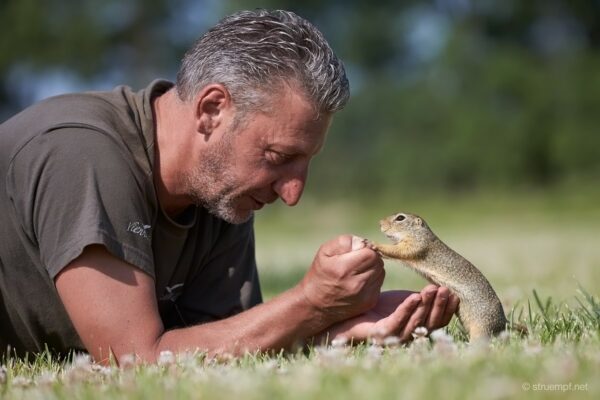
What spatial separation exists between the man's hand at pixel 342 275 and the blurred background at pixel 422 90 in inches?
584

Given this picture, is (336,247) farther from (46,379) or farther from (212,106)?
(46,379)

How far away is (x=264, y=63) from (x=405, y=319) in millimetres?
1068

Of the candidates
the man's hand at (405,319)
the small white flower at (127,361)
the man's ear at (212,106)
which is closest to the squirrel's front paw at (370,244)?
the man's hand at (405,319)

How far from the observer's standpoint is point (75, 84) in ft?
82.5

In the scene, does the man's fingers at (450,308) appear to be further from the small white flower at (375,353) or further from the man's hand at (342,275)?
the small white flower at (375,353)

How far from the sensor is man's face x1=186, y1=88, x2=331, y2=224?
129 inches

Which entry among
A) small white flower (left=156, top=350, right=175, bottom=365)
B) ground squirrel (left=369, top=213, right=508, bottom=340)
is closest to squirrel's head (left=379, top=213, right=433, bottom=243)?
ground squirrel (left=369, top=213, right=508, bottom=340)

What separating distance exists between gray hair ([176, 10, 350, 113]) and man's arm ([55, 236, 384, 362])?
2.01 ft

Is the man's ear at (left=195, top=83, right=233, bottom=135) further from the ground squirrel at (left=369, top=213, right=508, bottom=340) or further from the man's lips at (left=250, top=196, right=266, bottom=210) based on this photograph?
the ground squirrel at (left=369, top=213, right=508, bottom=340)

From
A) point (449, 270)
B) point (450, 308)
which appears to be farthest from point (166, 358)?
point (449, 270)

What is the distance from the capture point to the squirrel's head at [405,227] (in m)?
3.65

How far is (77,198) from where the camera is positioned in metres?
3.04

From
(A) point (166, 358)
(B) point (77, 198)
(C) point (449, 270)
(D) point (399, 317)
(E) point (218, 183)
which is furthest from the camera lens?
(C) point (449, 270)

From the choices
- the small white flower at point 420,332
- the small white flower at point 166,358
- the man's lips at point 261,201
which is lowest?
the small white flower at point 166,358
